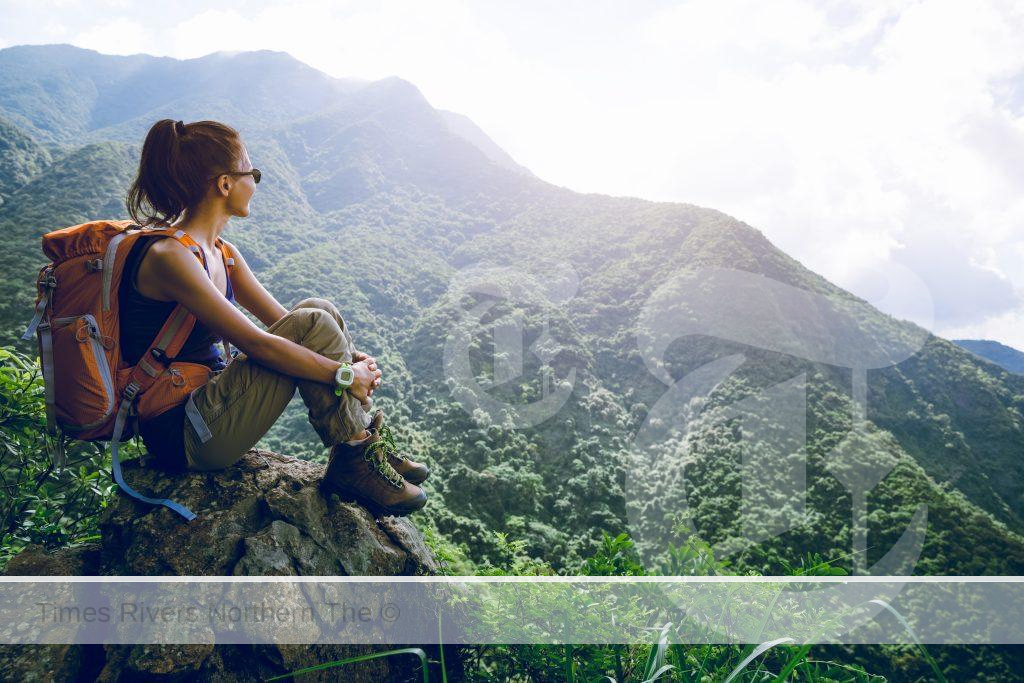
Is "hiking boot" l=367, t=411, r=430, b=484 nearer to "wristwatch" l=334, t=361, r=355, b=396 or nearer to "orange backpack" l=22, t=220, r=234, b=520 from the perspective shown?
"wristwatch" l=334, t=361, r=355, b=396

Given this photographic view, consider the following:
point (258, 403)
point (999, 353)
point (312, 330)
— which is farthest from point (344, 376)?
point (999, 353)

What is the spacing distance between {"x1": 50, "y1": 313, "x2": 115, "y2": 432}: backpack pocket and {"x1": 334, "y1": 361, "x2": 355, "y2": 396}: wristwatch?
2.56ft

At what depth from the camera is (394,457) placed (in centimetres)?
252

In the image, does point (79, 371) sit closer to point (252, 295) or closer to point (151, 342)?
point (151, 342)

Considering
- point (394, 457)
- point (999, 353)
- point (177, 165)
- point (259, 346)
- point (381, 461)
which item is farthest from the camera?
point (999, 353)

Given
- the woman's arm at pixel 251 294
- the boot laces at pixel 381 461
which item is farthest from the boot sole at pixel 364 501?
the woman's arm at pixel 251 294

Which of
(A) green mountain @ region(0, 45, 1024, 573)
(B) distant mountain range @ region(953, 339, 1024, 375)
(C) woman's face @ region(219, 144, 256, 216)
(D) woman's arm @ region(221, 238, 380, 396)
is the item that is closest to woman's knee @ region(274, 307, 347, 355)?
(D) woman's arm @ region(221, 238, 380, 396)

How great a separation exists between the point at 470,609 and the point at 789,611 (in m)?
1.31

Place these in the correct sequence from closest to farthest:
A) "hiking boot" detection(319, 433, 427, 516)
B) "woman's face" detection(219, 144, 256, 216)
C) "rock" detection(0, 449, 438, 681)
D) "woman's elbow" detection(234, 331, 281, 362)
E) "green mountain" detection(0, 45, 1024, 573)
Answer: "rock" detection(0, 449, 438, 681) → "woman's elbow" detection(234, 331, 281, 362) → "woman's face" detection(219, 144, 256, 216) → "hiking boot" detection(319, 433, 427, 516) → "green mountain" detection(0, 45, 1024, 573)

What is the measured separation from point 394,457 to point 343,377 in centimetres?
65

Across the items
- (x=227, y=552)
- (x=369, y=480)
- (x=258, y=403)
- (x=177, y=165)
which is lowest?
(x=227, y=552)

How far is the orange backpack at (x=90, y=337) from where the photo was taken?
180 centimetres

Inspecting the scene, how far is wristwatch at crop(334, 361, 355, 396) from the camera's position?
2.03m

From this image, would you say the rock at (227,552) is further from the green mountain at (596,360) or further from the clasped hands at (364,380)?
the green mountain at (596,360)
